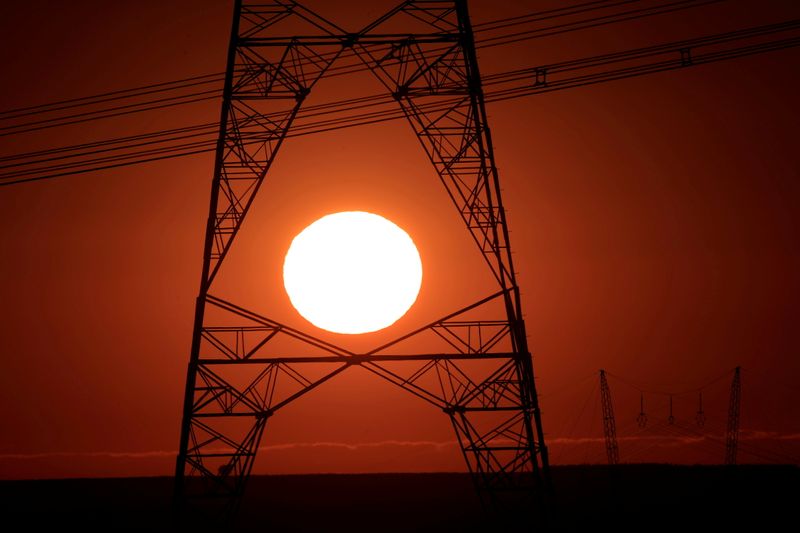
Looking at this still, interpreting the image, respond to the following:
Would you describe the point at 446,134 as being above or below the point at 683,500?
above

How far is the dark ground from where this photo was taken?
20.8 m

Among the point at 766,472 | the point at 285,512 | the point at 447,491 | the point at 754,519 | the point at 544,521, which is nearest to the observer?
the point at 544,521

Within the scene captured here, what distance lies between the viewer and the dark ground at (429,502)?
20797mm

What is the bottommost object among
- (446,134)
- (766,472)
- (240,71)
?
(766,472)

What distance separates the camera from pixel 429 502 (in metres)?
23.7

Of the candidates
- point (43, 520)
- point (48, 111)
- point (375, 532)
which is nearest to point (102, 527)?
point (43, 520)

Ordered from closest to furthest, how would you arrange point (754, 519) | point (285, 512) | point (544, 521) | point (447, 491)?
point (544, 521) < point (754, 519) < point (285, 512) < point (447, 491)

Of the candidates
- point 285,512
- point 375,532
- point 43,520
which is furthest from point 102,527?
point 375,532

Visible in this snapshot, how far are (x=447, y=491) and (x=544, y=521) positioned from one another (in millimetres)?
6448

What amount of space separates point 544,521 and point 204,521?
9.24 meters

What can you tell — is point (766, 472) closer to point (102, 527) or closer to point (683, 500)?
point (683, 500)

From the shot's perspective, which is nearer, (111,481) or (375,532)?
(375,532)

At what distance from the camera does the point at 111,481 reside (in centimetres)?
2852

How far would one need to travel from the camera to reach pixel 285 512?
2286cm
